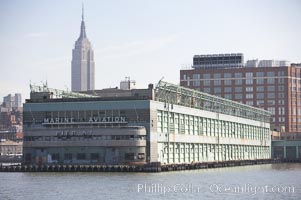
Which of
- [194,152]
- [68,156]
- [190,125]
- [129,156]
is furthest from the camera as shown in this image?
[194,152]

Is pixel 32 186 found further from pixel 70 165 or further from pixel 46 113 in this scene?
pixel 46 113

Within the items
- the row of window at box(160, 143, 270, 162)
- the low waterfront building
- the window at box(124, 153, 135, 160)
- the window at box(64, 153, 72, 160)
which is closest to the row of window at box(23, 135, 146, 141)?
the low waterfront building

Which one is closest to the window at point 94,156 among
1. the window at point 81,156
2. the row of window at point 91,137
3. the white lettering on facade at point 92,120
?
the window at point 81,156

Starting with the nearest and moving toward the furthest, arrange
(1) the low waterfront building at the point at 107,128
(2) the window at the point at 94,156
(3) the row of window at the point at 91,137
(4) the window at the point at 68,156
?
(3) the row of window at the point at 91,137 < (1) the low waterfront building at the point at 107,128 < (2) the window at the point at 94,156 < (4) the window at the point at 68,156

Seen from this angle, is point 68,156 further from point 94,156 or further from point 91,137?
point 91,137

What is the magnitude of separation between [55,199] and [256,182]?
130 feet

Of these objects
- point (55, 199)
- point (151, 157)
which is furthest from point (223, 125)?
point (55, 199)

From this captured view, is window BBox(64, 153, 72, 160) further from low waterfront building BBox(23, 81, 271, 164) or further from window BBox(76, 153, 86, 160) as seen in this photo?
window BBox(76, 153, 86, 160)

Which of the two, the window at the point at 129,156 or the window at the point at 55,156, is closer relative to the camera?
the window at the point at 129,156

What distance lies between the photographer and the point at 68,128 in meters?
146

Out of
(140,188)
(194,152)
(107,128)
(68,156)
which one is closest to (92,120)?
(107,128)

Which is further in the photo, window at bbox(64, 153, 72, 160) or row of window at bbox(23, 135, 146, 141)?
window at bbox(64, 153, 72, 160)

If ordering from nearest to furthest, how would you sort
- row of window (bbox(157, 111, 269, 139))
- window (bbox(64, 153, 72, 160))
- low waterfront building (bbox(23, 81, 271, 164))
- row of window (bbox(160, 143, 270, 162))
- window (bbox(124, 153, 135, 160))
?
low waterfront building (bbox(23, 81, 271, 164)) < window (bbox(124, 153, 135, 160)) < window (bbox(64, 153, 72, 160)) < row of window (bbox(157, 111, 269, 139)) < row of window (bbox(160, 143, 270, 162))

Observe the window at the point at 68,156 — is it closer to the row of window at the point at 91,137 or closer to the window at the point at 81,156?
the window at the point at 81,156
